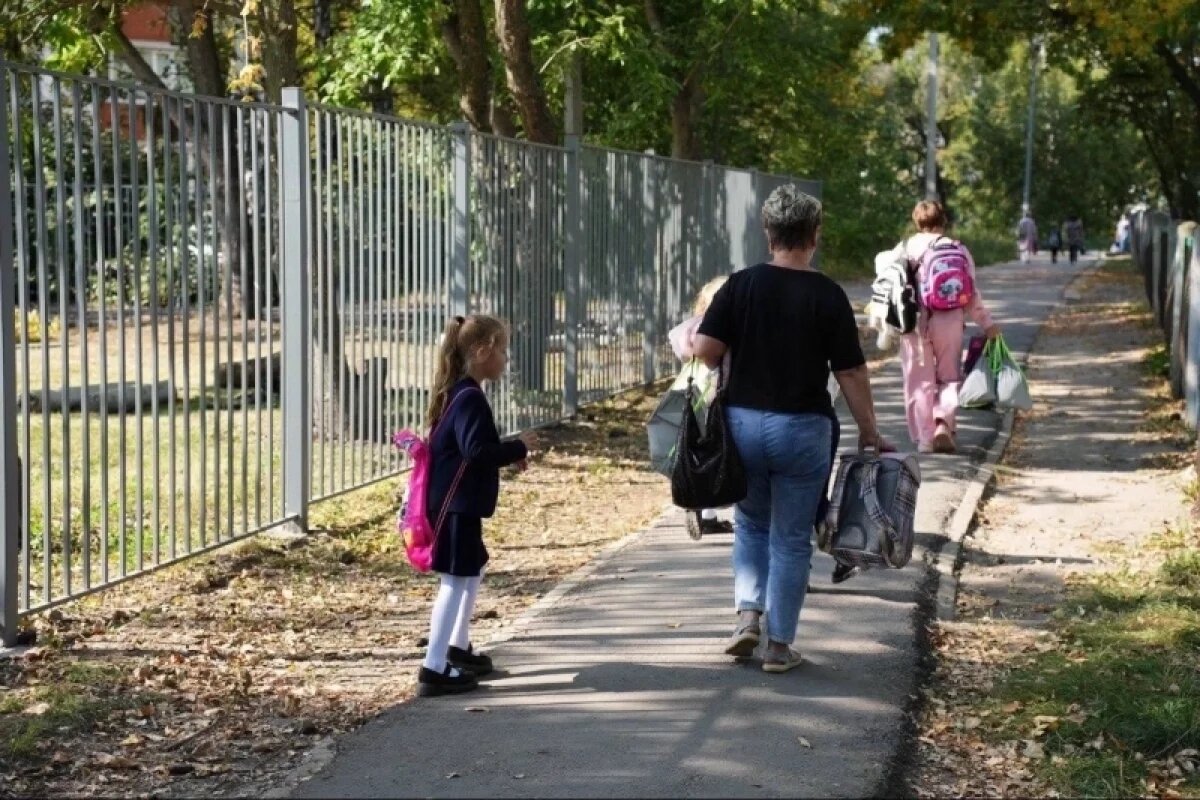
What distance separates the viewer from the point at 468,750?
5715mm

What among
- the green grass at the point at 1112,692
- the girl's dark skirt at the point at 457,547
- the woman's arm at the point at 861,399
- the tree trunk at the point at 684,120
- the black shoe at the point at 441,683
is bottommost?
the green grass at the point at 1112,692

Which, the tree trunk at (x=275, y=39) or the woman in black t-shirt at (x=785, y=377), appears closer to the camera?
the woman in black t-shirt at (x=785, y=377)

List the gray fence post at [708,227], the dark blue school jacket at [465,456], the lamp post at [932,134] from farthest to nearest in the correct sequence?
the lamp post at [932,134], the gray fence post at [708,227], the dark blue school jacket at [465,456]

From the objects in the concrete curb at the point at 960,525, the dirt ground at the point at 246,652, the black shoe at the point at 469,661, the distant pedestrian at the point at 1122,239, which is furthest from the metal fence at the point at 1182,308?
the distant pedestrian at the point at 1122,239

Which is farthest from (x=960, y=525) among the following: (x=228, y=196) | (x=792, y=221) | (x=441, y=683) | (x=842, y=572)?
(x=441, y=683)

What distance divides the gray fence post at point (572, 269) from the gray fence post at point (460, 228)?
269cm

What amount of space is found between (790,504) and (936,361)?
5.89m

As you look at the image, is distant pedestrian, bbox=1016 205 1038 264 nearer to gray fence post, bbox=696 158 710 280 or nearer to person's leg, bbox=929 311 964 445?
gray fence post, bbox=696 158 710 280

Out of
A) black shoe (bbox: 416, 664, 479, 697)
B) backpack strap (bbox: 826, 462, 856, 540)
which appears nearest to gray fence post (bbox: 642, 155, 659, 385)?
backpack strap (bbox: 826, 462, 856, 540)

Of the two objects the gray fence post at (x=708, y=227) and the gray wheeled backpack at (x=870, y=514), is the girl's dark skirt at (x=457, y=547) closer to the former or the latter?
the gray wheeled backpack at (x=870, y=514)

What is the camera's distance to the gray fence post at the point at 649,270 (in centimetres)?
1733

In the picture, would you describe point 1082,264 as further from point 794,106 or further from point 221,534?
point 221,534

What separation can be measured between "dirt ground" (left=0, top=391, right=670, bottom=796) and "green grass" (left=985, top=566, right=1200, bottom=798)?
2.27 metres

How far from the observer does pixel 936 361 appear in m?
12.3
